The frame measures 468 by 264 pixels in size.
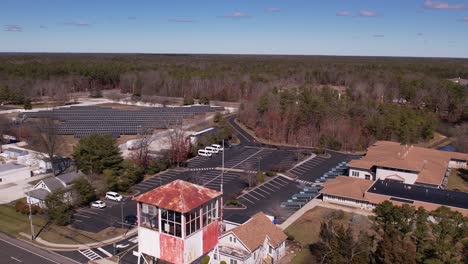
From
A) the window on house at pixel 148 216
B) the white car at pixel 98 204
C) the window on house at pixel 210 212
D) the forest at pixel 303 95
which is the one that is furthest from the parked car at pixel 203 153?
the window on house at pixel 148 216

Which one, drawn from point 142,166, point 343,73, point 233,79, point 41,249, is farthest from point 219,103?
point 41,249

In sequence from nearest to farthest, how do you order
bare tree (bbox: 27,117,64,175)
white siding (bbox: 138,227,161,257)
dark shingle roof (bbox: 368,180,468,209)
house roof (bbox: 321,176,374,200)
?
white siding (bbox: 138,227,161,257) → dark shingle roof (bbox: 368,180,468,209) → house roof (bbox: 321,176,374,200) → bare tree (bbox: 27,117,64,175)

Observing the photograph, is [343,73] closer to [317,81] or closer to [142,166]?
[317,81]

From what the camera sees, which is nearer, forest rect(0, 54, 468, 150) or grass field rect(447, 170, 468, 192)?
grass field rect(447, 170, 468, 192)

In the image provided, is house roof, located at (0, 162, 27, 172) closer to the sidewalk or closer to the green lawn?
the green lawn

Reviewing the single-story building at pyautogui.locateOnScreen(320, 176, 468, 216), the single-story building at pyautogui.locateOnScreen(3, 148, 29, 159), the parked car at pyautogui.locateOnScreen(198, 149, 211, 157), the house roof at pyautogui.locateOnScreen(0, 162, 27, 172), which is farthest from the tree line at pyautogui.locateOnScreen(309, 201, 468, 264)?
the single-story building at pyautogui.locateOnScreen(3, 148, 29, 159)

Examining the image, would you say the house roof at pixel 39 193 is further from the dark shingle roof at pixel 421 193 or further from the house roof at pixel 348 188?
the dark shingle roof at pixel 421 193

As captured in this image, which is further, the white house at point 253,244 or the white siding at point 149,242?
the white house at point 253,244
